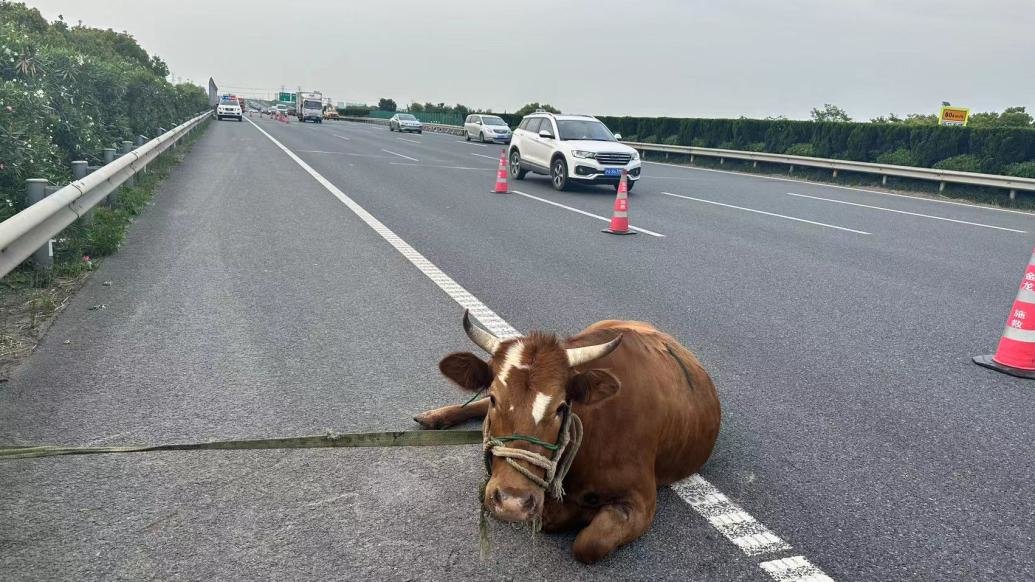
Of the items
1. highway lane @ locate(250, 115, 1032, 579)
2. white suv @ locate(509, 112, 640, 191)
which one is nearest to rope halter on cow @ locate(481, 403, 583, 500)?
highway lane @ locate(250, 115, 1032, 579)

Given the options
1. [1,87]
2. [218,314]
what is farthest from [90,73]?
[218,314]

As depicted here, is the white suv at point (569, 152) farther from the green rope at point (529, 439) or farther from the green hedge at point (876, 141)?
the green rope at point (529, 439)

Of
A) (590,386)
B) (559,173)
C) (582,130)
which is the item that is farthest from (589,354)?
(582,130)

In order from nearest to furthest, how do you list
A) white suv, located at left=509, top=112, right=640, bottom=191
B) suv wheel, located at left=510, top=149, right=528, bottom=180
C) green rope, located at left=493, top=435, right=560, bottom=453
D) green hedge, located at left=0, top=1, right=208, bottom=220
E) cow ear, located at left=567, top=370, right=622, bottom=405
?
1. green rope, located at left=493, top=435, right=560, bottom=453
2. cow ear, located at left=567, top=370, right=622, bottom=405
3. green hedge, located at left=0, top=1, right=208, bottom=220
4. white suv, located at left=509, top=112, right=640, bottom=191
5. suv wheel, located at left=510, top=149, right=528, bottom=180

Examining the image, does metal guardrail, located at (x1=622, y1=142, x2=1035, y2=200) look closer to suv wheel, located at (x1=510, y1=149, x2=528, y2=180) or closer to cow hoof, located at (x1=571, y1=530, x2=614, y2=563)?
suv wheel, located at (x1=510, y1=149, x2=528, y2=180)

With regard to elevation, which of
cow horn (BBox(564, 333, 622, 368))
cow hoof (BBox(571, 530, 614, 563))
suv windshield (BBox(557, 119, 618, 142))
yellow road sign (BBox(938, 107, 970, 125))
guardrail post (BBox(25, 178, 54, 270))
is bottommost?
cow hoof (BBox(571, 530, 614, 563))

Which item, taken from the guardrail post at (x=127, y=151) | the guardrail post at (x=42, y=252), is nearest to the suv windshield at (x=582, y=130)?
the guardrail post at (x=127, y=151)

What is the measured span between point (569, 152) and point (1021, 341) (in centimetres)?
1225

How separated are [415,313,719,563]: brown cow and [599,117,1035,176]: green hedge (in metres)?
20.7

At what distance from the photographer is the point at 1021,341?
17.8ft

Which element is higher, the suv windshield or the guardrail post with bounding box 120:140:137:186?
the suv windshield

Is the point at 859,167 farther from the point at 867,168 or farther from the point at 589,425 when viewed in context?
the point at 589,425

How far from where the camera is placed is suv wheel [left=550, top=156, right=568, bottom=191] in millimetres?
17031

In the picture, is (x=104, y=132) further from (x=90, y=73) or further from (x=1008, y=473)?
(x=1008, y=473)
